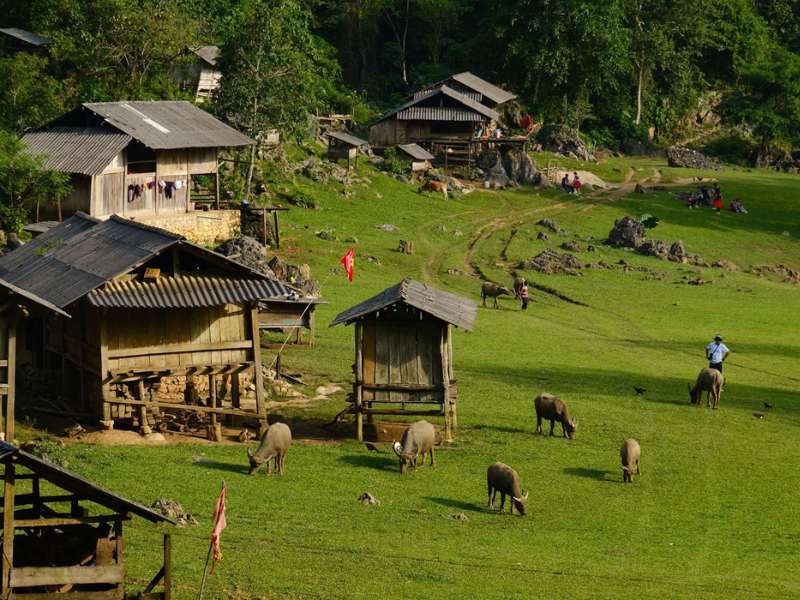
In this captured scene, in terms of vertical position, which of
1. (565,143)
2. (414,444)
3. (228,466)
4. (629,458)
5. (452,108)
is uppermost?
(452,108)

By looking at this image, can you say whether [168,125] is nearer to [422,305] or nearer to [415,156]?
[415,156]

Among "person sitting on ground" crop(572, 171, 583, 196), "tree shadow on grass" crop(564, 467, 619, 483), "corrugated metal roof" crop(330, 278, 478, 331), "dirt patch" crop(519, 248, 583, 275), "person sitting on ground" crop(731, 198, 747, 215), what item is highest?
"person sitting on ground" crop(572, 171, 583, 196)

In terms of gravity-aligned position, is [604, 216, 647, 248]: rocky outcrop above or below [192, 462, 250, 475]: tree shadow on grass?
above

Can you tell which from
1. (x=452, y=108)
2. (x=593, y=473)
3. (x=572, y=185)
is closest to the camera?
(x=593, y=473)

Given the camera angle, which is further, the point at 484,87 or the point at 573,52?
the point at 573,52

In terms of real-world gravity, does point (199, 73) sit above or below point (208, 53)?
below

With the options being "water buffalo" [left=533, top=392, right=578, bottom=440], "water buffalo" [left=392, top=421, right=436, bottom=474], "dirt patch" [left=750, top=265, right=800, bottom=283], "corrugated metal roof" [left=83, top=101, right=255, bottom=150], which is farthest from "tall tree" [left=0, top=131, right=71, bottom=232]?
"dirt patch" [left=750, top=265, right=800, bottom=283]

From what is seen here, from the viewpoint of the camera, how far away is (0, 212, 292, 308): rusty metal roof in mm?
32156

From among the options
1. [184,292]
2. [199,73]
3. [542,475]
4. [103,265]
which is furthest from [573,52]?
[542,475]

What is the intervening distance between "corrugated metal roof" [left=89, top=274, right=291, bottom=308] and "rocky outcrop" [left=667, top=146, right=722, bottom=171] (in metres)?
72.7

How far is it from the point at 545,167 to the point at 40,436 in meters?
64.1

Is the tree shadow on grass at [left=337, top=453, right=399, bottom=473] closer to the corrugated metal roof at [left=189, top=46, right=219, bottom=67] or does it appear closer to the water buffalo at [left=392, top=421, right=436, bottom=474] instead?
the water buffalo at [left=392, top=421, right=436, bottom=474]

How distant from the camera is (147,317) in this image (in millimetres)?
33062

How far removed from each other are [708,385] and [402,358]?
1069 cm
